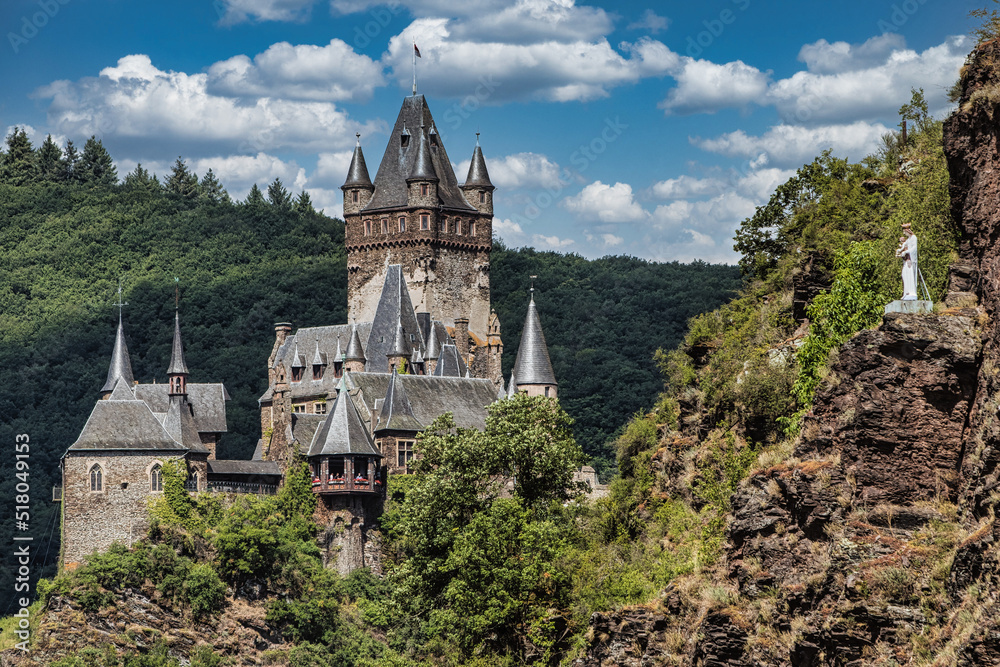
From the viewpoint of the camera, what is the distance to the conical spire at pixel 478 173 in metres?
89.8

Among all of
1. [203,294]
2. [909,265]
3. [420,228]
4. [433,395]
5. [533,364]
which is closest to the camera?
[909,265]

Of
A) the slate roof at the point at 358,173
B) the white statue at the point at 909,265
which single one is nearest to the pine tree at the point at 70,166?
the slate roof at the point at 358,173

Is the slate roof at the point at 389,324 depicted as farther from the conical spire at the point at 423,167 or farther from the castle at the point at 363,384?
the conical spire at the point at 423,167

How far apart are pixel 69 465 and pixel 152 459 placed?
306 cm

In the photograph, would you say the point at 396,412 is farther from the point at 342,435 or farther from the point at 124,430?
the point at 124,430

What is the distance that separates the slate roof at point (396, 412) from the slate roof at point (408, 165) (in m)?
23.3

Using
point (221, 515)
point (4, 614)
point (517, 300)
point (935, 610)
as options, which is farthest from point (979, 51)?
point (517, 300)

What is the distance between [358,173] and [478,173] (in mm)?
7065

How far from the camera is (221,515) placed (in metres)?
58.4

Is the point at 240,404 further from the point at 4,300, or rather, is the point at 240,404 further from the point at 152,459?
the point at 152,459

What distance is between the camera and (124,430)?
58812mm

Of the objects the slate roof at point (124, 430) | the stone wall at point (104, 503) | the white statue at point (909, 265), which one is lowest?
the stone wall at point (104, 503)

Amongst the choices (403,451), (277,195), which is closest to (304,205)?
(277,195)

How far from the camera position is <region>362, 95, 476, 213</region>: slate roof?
290 feet
